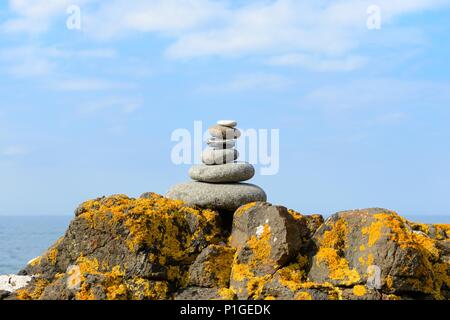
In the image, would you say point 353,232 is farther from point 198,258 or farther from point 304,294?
point 198,258

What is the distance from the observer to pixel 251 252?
12.8m

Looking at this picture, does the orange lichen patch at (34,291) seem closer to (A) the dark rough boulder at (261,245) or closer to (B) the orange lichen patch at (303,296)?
(A) the dark rough boulder at (261,245)

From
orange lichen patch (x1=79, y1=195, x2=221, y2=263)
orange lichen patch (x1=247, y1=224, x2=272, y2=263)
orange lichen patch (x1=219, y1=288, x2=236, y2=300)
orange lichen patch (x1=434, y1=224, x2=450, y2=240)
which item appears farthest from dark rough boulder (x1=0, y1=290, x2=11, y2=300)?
orange lichen patch (x1=434, y1=224, x2=450, y2=240)

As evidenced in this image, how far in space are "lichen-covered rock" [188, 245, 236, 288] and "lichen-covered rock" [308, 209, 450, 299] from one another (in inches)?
72.8


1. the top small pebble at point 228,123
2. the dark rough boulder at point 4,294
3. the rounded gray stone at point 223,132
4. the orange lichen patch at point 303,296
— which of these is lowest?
the dark rough boulder at point 4,294

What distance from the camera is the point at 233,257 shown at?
520 inches

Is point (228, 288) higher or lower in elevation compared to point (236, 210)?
lower

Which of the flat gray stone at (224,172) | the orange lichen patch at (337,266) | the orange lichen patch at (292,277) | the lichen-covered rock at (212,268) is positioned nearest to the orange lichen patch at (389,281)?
the orange lichen patch at (337,266)

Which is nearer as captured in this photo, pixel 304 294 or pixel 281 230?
pixel 304 294

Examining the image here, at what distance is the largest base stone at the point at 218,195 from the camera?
1483 centimetres

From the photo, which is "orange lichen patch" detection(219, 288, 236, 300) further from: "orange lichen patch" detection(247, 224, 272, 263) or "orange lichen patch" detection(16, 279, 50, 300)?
"orange lichen patch" detection(16, 279, 50, 300)

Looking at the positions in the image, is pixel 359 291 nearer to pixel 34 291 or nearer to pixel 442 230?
pixel 442 230

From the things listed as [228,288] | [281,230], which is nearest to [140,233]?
[228,288]
